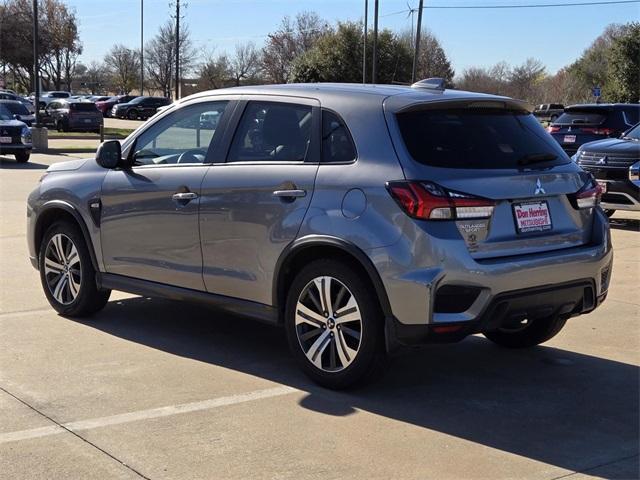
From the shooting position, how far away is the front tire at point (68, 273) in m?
6.65

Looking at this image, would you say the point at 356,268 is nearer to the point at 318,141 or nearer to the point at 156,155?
the point at 318,141

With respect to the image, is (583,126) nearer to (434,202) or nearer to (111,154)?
(111,154)

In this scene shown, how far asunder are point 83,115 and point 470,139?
1514 inches

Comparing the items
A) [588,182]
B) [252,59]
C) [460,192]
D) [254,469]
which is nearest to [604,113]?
[588,182]

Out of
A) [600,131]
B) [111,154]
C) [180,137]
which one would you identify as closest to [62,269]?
[111,154]

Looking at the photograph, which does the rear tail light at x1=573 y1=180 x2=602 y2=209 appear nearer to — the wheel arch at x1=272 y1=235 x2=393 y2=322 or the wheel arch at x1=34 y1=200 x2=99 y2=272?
the wheel arch at x1=272 y1=235 x2=393 y2=322

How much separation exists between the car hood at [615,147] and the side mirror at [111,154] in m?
8.46

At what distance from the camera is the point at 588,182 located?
214 inches

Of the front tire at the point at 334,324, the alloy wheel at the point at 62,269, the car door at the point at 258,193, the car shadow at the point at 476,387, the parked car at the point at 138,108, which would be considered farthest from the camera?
the parked car at the point at 138,108

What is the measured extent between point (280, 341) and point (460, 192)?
7.28 ft

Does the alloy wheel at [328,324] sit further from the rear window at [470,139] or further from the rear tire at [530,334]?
the rear tire at [530,334]

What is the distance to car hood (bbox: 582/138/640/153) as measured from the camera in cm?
1241

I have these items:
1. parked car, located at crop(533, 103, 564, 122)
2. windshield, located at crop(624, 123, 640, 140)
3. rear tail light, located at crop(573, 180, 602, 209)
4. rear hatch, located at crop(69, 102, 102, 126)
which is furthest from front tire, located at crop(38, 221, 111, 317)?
rear hatch, located at crop(69, 102, 102, 126)

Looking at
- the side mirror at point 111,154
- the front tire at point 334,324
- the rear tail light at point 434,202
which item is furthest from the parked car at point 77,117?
the rear tail light at point 434,202
